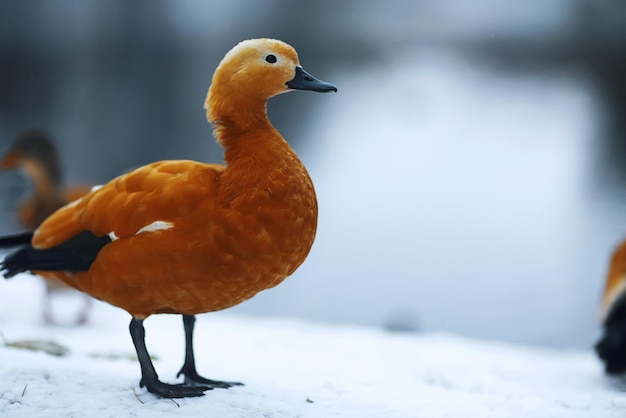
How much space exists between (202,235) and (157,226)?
0.38 ft

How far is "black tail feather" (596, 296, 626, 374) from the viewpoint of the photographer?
2643 mm

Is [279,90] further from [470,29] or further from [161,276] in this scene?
[470,29]

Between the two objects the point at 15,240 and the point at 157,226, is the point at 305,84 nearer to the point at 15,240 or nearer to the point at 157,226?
the point at 157,226

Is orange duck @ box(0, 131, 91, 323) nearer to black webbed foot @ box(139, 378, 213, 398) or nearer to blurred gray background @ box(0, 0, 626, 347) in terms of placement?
blurred gray background @ box(0, 0, 626, 347)

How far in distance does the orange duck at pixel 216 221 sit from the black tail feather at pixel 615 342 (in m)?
1.49

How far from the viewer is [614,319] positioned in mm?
2736

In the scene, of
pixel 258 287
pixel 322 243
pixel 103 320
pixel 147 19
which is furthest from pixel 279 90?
pixel 322 243

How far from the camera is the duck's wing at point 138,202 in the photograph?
1.69 meters

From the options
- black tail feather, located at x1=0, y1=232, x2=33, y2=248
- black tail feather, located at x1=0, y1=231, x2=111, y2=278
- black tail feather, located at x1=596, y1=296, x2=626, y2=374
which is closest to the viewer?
black tail feather, located at x1=0, y1=231, x2=111, y2=278

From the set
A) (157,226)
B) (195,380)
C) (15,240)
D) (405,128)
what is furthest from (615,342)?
(405,128)

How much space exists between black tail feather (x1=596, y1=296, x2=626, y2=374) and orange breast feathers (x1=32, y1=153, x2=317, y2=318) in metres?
1.49

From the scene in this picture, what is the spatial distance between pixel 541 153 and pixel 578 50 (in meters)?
1.45

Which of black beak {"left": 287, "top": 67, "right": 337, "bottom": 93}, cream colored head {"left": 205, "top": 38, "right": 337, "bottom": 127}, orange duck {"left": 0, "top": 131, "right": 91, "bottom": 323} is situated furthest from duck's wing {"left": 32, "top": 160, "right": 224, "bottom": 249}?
orange duck {"left": 0, "top": 131, "right": 91, "bottom": 323}

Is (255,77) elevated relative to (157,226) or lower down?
elevated
